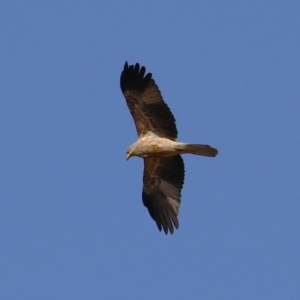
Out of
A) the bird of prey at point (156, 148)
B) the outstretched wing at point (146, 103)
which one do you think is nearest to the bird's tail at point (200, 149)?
the bird of prey at point (156, 148)

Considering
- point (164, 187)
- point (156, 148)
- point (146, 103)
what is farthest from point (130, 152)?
point (164, 187)

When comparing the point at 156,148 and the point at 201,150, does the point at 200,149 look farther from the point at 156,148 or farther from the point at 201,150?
the point at 156,148

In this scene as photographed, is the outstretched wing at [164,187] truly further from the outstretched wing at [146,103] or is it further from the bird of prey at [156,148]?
the outstretched wing at [146,103]

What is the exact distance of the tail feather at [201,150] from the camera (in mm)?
17609

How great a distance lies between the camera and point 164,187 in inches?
754

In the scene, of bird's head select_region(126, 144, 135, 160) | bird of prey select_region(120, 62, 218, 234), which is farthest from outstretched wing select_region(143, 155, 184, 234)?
bird's head select_region(126, 144, 135, 160)

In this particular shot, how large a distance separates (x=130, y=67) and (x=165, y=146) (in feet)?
5.30

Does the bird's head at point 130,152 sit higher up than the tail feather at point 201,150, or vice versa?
the bird's head at point 130,152

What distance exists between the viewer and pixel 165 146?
18250 mm

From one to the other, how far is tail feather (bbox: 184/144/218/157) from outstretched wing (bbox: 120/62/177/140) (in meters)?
0.66

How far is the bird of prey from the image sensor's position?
18.2 m

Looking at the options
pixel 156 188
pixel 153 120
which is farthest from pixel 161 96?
pixel 156 188

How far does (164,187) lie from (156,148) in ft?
3.73

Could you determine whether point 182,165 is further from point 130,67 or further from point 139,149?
point 130,67
